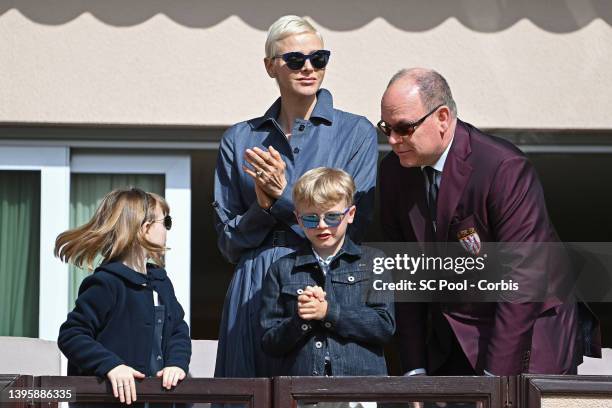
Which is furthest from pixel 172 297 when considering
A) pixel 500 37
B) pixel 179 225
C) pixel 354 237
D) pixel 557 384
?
pixel 500 37

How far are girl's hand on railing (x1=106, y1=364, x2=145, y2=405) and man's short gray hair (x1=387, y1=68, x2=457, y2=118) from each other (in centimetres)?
131

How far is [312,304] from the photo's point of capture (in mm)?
4578

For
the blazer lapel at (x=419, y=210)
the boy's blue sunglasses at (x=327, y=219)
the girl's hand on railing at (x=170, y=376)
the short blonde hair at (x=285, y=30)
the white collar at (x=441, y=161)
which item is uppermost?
the short blonde hair at (x=285, y=30)

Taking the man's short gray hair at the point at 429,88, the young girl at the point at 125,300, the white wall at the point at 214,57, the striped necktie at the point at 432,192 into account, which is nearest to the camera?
the young girl at the point at 125,300

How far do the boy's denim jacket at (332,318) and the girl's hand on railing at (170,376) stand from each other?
385 millimetres

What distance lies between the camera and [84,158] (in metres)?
6.86

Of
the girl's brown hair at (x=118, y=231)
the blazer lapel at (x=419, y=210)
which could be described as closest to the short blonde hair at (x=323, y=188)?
the blazer lapel at (x=419, y=210)

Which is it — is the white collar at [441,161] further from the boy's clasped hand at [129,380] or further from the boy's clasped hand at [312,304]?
the boy's clasped hand at [129,380]

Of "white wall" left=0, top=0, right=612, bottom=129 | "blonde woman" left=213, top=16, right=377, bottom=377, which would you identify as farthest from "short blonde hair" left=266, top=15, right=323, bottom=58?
"white wall" left=0, top=0, right=612, bottom=129

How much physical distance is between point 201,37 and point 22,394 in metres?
2.81

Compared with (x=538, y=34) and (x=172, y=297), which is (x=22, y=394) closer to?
(x=172, y=297)

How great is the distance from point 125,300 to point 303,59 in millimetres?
1027

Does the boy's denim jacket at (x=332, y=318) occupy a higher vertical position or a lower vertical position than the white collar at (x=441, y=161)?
lower

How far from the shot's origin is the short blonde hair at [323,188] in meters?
4.75
